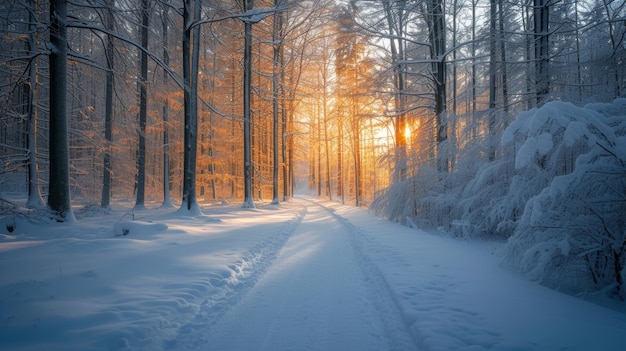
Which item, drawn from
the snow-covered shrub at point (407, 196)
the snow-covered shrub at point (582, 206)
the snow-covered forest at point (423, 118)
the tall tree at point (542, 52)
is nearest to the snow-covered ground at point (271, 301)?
the snow-covered shrub at point (582, 206)

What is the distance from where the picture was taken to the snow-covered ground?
2.41 metres

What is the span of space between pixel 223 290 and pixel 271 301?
842mm

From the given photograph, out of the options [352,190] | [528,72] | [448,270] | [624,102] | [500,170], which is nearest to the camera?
[624,102]

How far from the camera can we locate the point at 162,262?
14.9 ft

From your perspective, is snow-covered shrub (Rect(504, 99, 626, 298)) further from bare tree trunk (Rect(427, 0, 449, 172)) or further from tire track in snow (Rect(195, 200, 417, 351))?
bare tree trunk (Rect(427, 0, 449, 172))

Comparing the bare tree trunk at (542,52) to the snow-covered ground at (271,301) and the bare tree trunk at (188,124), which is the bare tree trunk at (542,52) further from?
the bare tree trunk at (188,124)

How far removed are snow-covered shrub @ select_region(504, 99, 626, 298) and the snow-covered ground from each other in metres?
0.56

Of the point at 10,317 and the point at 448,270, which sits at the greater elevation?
the point at 10,317

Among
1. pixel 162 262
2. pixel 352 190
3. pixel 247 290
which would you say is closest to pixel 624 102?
pixel 247 290

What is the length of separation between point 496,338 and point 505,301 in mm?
1027

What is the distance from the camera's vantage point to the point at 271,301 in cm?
341

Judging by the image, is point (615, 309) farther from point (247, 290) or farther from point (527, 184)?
point (247, 290)

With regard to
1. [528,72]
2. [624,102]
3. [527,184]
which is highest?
[528,72]

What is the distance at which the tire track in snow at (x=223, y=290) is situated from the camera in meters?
2.61
